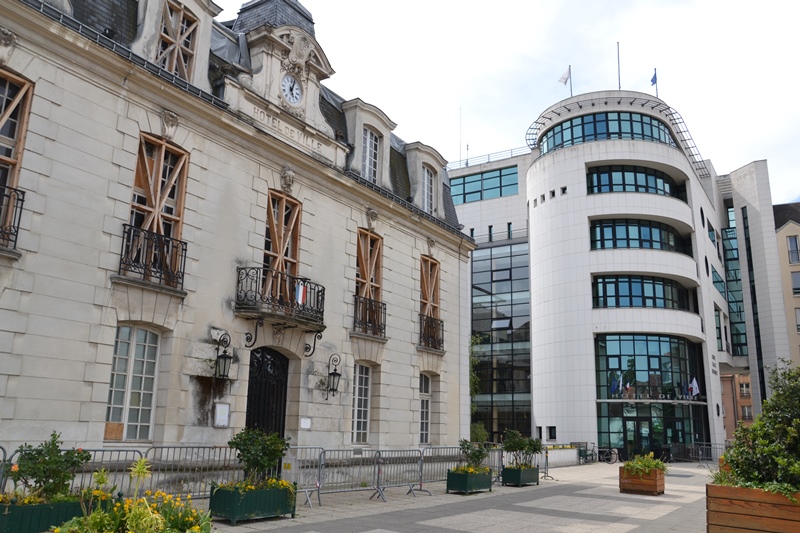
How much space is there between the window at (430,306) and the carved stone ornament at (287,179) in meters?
7.19

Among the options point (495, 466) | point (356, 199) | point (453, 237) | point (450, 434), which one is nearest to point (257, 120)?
point (356, 199)

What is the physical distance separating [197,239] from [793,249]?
60.3 m

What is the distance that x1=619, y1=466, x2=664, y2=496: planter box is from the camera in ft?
62.2

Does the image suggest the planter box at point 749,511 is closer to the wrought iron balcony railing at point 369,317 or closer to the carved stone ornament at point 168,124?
the wrought iron balcony railing at point 369,317

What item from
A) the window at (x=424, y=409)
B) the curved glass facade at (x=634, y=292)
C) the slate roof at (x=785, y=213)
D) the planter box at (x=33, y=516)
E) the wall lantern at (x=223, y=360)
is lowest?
the planter box at (x=33, y=516)

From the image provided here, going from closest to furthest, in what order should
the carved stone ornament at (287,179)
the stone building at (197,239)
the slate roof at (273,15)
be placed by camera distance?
the stone building at (197,239)
the carved stone ornament at (287,179)
the slate roof at (273,15)

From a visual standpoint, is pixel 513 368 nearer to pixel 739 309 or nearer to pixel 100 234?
pixel 739 309

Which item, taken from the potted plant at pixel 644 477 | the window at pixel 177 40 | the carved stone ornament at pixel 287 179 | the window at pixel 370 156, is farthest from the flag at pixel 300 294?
the potted plant at pixel 644 477

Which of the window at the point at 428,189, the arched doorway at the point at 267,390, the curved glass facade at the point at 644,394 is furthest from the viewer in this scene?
the curved glass facade at the point at 644,394

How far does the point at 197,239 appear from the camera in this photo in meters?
15.2

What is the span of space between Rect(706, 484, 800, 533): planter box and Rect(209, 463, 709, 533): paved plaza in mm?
2997

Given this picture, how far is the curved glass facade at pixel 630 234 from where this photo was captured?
132 ft

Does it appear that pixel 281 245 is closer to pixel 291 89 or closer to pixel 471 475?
pixel 291 89

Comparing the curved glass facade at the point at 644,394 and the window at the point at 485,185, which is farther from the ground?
the window at the point at 485,185
